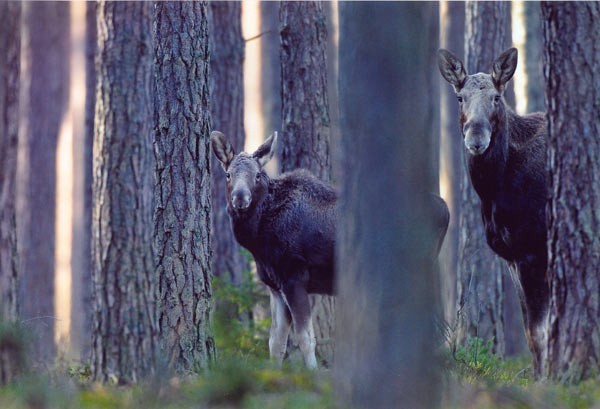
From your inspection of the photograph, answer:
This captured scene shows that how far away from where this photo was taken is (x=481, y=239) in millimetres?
15914

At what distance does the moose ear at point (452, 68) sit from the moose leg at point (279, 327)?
3.67 metres

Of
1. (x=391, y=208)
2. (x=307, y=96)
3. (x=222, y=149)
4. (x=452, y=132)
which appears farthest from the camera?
(x=452, y=132)

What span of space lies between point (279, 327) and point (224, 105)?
19.1 feet

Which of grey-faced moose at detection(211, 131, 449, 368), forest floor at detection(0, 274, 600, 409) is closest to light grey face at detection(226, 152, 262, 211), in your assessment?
grey-faced moose at detection(211, 131, 449, 368)

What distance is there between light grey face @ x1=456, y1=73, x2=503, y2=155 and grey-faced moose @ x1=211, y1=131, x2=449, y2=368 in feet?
8.43

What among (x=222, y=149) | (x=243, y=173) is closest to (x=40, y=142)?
(x=222, y=149)

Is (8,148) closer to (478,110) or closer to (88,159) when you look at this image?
(478,110)

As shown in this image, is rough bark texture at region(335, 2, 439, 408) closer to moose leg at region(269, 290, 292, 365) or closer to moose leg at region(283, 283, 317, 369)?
moose leg at region(283, 283, 317, 369)

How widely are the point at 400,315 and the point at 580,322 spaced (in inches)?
140

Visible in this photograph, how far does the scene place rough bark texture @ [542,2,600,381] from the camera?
26.2ft

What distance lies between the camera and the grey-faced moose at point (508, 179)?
10.2 metres

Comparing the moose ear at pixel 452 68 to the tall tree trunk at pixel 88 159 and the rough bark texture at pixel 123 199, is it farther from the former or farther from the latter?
the tall tree trunk at pixel 88 159

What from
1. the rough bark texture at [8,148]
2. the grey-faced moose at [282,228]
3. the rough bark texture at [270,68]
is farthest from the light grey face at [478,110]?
the rough bark texture at [270,68]

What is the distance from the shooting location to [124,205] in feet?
41.5
